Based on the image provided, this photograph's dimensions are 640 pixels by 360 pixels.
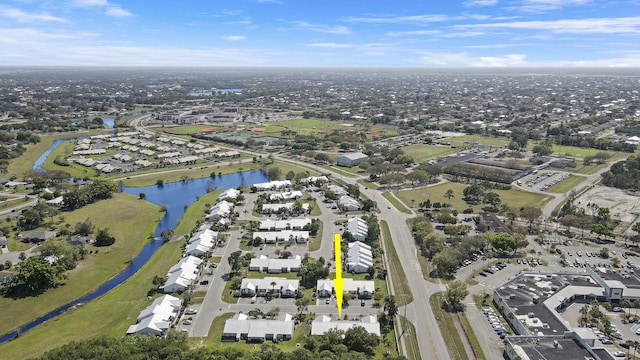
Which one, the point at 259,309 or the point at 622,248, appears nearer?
the point at 259,309

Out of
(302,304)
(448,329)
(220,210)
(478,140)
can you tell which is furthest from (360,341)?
(478,140)

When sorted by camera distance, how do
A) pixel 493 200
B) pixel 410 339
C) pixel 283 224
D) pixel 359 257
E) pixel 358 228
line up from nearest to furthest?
pixel 410 339 < pixel 359 257 < pixel 358 228 < pixel 283 224 < pixel 493 200

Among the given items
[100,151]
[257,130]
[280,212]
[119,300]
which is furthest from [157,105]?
[119,300]

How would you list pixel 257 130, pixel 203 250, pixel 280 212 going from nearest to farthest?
1. pixel 203 250
2. pixel 280 212
3. pixel 257 130

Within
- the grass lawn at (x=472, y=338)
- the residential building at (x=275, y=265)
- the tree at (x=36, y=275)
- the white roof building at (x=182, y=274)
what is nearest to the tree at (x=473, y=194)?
the grass lawn at (x=472, y=338)

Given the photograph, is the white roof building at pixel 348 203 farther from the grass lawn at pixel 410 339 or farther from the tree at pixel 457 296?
the grass lawn at pixel 410 339

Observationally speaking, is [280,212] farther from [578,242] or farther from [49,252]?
[578,242]

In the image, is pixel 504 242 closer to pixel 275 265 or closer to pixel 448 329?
pixel 448 329
